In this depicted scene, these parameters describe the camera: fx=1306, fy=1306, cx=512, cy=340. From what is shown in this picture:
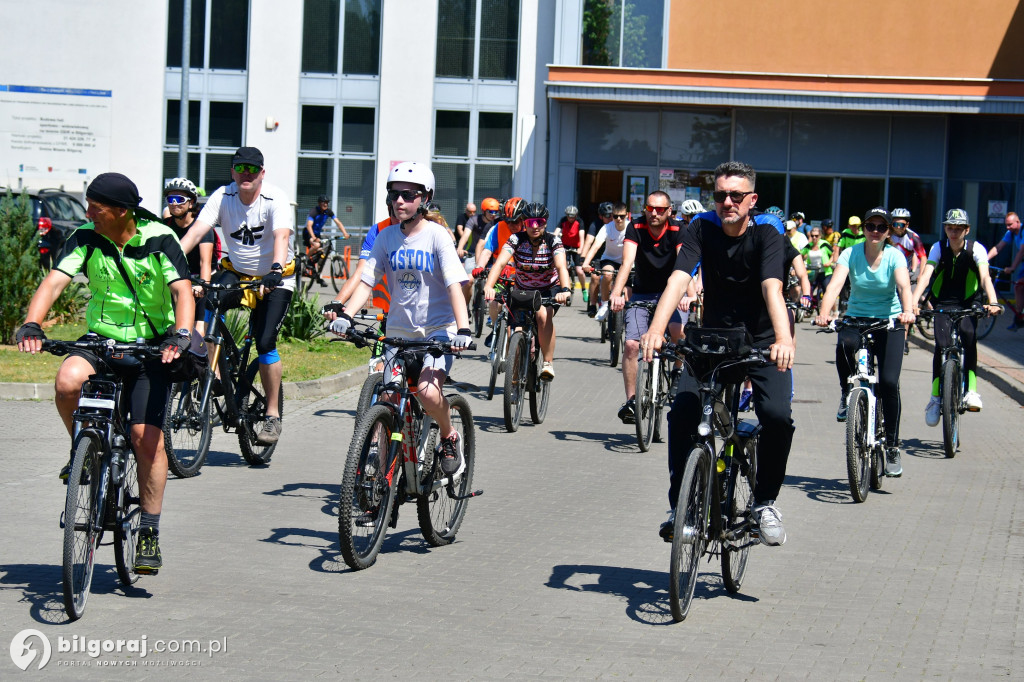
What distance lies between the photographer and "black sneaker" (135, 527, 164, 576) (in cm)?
572

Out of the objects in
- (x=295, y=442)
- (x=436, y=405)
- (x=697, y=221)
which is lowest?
(x=295, y=442)

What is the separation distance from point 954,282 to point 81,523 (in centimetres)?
819

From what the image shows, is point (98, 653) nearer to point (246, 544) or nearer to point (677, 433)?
point (246, 544)

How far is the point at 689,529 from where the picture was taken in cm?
552

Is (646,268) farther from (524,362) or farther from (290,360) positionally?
(290,360)

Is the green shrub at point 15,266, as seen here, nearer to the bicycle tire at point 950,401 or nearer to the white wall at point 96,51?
the bicycle tire at point 950,401

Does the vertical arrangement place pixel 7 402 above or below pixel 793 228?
below

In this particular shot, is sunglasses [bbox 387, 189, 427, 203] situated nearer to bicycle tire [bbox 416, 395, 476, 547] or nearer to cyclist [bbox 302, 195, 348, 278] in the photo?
bicycle tire [bbox 416, 395, 476, 547]

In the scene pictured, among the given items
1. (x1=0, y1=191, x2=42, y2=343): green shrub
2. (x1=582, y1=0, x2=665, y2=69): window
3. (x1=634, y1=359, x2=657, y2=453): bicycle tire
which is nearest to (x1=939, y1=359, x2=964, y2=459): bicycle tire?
(x1=634, y1=359, x2=657, y2=453): bicycle tire

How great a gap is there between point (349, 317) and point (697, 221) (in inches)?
71.7

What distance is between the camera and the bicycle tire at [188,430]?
8.42 m

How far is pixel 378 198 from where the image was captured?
35.5 meters

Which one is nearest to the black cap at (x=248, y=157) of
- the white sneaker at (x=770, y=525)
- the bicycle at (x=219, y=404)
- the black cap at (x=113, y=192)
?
the bicycle at (x=219, y=404)

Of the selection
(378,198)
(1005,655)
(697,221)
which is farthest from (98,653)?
(378,198)
